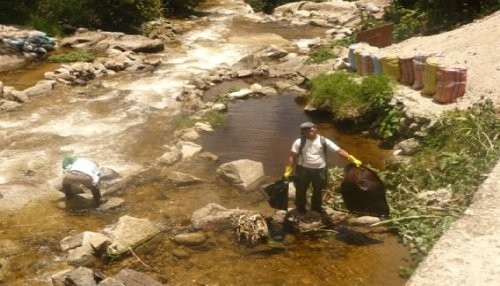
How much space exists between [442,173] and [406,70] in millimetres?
4542

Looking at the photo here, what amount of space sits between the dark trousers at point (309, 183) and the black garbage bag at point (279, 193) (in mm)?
329

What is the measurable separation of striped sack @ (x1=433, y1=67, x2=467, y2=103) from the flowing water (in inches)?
77.4

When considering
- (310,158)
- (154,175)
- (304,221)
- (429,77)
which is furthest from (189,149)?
(429,77)

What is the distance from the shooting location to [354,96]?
13.1 meters

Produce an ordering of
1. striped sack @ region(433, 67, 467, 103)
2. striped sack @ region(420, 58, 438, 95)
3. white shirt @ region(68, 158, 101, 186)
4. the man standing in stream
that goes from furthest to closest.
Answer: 1. striped sack @ region(420, 58, 438, 95)
2. striped sack @ region(433, 67, 467, 103)
3. white shirt @ region(68, 158, 101, 186)
4. the man standing in stream

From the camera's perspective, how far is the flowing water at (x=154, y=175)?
7.66 metres


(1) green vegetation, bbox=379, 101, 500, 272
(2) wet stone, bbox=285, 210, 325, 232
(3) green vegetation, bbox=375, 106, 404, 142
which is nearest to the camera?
(1) green vegetation, bbox=379, 101, 500, 272

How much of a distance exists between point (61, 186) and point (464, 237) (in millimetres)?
6840

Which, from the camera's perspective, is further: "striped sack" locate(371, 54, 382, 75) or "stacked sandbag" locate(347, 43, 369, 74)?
"stacked sandbag" locate(347, 43, 369, 74)

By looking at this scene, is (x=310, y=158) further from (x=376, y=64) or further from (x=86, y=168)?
(x=376, y=64)

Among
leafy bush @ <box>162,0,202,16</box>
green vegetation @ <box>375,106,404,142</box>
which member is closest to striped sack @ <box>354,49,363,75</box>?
green vegetation @ <box>375,106,404,142</box>

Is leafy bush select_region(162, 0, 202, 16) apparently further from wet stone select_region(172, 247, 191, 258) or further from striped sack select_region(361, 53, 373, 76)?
wet stone select_region(172, 247, 191, 258)

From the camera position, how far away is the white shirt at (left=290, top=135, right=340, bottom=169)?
8.24 meters

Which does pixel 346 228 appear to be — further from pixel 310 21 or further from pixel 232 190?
pixel 310 21
